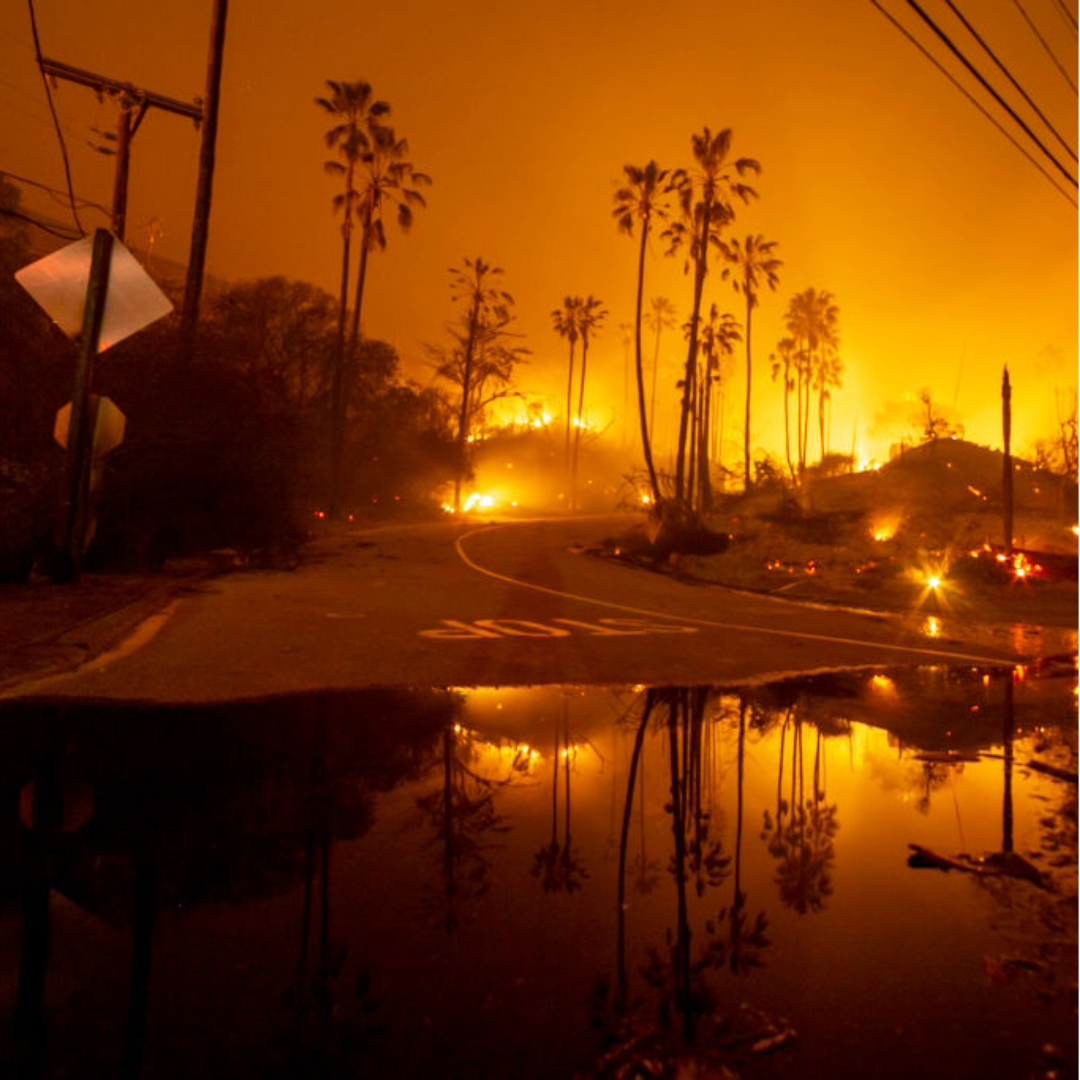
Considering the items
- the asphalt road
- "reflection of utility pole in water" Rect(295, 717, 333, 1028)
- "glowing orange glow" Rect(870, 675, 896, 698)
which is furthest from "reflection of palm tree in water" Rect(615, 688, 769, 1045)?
"glowing orange glow" Rect(870, 675, 896, 698)

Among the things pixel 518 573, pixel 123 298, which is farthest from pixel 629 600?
pixel 123 298

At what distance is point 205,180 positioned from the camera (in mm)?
22625

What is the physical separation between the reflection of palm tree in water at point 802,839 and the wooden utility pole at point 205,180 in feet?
62.1

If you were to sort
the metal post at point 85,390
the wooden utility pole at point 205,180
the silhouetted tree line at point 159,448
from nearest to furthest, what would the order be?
the metal post at point 85,390
the silhouetted tree line at point 159,448
the wooden utility pole at point 205,180

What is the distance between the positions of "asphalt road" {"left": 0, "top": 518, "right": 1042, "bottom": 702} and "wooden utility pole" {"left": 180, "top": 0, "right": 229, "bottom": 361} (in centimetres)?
714

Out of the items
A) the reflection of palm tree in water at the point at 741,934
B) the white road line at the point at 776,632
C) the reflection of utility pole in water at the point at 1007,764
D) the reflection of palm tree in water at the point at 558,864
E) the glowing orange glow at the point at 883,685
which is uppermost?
the white road line at the point at 776,632

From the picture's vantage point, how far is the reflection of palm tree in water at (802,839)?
404 centimetres

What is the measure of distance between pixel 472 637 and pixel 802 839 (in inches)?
289

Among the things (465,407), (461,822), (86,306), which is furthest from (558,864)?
(465,407)

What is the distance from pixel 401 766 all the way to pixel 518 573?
17.1 meters

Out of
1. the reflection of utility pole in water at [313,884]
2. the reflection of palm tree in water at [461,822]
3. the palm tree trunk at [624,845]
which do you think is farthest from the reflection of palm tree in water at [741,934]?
the reflection of utility pole in water at [313,884]

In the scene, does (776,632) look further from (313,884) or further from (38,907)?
(38,907)

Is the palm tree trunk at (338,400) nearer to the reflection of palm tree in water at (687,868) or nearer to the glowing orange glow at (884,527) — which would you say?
the glowing orange glow at (884,527)

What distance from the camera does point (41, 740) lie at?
5.80 meters
